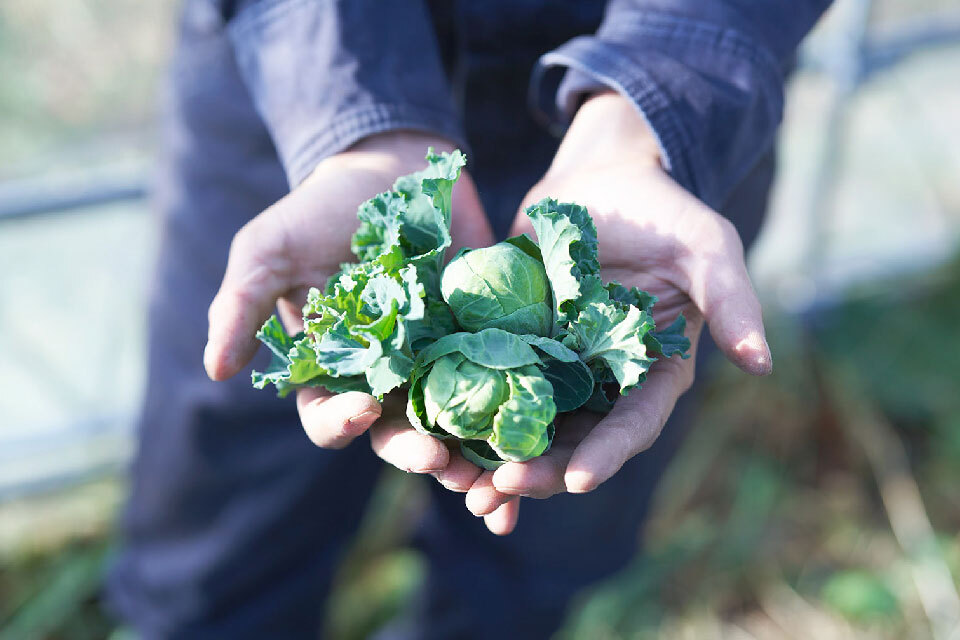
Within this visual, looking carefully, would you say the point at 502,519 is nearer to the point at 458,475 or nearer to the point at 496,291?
the point at 458,475

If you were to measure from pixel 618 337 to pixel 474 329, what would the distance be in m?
0.32

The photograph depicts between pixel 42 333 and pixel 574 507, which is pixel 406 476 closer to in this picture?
pixel 574 507

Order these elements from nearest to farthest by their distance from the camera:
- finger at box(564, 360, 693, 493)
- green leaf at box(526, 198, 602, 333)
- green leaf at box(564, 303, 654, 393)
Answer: finger at box(564, 360, 693, 493), green leaf at box(564, 303, 654, 393), green leaf at box(526, 198, 602, 333)

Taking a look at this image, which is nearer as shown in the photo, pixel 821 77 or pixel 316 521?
pixel 316 521

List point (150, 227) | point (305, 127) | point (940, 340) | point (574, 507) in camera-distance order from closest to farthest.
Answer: point (305, 127) < point (574, 507) < point (150, 227) < point (940, 340)

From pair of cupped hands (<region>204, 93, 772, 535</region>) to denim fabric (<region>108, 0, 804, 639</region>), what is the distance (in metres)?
0.22

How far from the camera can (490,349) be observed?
1.65m

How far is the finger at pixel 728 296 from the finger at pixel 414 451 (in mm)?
639

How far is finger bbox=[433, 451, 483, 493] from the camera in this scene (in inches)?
65.0

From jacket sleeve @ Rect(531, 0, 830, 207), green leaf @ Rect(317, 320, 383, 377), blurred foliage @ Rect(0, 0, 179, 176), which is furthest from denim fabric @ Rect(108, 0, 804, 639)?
blurred foliage @ Rect(0, 0, 179, 176)

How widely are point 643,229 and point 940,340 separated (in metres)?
3.20

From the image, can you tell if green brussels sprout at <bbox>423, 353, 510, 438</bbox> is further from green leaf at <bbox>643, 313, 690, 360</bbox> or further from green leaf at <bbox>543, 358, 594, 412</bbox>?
green leaf at <bbox>643, 313, 690, 360</bbox>

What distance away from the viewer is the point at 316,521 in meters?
2.89

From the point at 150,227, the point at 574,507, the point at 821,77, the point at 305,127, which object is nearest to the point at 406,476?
the point at 574,507
